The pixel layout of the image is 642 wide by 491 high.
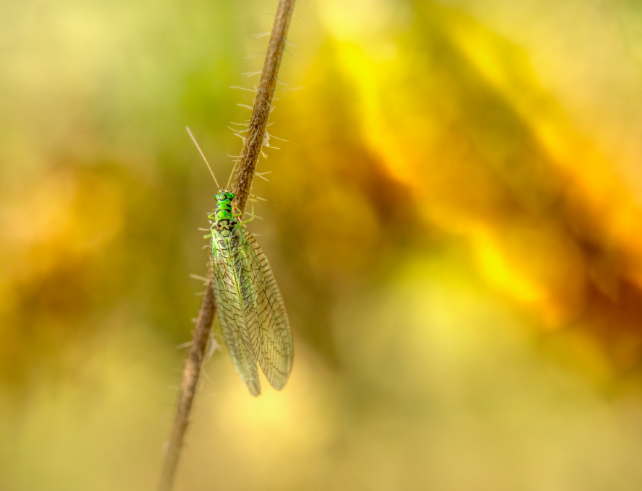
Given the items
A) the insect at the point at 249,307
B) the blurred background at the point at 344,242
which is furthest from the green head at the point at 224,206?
the blurred background at the point at 344,242

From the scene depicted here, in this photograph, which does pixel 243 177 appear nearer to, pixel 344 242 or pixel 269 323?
pixel 269 323

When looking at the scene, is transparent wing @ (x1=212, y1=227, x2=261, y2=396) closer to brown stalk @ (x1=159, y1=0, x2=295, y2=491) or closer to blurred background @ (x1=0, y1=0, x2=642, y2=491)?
brown stalk @ (x1=159, y1=0, x2=295, y2=491)

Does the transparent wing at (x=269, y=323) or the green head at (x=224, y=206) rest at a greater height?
the green head at (x=224, y=206)

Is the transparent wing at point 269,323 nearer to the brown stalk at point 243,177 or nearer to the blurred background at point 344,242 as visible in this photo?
the brown stalk at point 243,177

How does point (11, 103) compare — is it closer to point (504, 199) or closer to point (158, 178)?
point (158, 178)

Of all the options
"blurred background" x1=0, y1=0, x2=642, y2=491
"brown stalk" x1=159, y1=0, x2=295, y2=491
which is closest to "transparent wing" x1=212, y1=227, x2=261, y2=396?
"brown stalk" x1=159, y1=0, x2=295, y2=491

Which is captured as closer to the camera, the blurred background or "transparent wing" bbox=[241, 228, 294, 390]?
"transparent wing" bbox=[241, 228, 294, 390]
